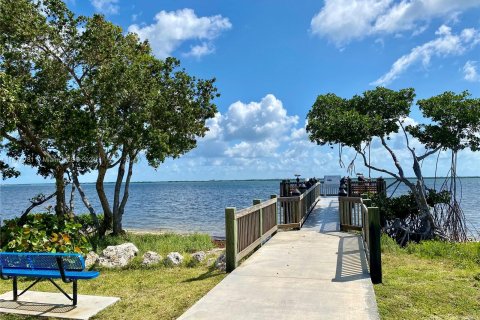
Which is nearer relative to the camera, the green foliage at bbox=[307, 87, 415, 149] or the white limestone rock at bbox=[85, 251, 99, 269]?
the white limestone rock at bbox=[85, 251, 99, 269]

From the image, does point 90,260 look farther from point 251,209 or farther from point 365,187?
point 365,187

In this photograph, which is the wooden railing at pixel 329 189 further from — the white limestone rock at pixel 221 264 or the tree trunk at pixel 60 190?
the white limestone rock at pixel 221 264

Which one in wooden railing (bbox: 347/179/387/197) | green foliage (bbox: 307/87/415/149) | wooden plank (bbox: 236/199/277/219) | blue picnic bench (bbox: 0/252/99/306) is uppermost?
green foliage (bbox: 307/87/415/149)

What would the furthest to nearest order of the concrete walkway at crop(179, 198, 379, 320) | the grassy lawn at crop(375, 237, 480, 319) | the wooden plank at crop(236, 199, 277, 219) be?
the wooden plank at crop(236, 199, 277, 219)
the grassy lawn at crop(375, 237, 480, 319)
the concrete walkway at crop(179, 198, 379, 320)

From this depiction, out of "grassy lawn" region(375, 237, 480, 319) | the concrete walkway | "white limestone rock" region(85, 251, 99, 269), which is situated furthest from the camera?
"white limestone rock" region(85, 251, 99, 269)

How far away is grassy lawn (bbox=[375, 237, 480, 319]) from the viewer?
17.8 feet

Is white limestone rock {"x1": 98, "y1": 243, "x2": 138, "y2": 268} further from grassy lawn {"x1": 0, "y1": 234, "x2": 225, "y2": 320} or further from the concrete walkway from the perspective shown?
the concrete walkway

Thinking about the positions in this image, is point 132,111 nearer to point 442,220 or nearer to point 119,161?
point 119,161

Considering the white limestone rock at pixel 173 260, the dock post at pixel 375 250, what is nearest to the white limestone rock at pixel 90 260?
the white limestone rock at pixel 173 260

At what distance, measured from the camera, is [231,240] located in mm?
7664

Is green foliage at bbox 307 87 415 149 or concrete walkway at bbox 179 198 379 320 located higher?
green foliage at bbox 307 87 415 149

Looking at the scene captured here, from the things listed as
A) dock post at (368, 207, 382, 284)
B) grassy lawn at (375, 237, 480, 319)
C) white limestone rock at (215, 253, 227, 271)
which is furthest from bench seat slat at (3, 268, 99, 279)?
dock post at (368, 207, 382, 284)

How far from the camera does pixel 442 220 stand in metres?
17.1

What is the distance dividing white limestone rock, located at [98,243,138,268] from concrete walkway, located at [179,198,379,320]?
314cm
